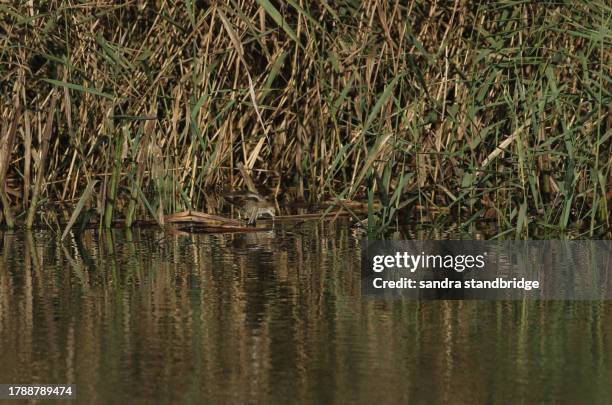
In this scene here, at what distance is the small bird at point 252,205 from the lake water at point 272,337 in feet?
2.75

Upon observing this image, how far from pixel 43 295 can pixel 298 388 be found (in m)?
1.24

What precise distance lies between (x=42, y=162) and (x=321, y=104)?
4.18ft

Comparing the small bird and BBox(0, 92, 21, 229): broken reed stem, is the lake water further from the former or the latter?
the small bird

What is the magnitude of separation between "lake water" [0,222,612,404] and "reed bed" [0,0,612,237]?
902mm

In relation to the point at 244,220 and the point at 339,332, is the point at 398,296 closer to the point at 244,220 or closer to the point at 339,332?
the point at 339,332

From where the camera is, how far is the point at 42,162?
206 inches

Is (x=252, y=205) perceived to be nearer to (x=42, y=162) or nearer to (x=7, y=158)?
(x=42, y=162)

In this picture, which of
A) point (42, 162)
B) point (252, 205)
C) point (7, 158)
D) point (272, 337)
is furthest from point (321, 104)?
point (272, 337)

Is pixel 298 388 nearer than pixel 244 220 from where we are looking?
Yes

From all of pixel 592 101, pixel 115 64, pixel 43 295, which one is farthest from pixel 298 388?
pixel 115 64

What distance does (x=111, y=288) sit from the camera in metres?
3.85

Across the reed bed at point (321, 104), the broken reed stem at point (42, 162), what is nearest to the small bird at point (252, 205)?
the reed bed at point (321, 104)

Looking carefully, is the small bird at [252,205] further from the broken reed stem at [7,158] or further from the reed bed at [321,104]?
the broken reed stem at [7,158]

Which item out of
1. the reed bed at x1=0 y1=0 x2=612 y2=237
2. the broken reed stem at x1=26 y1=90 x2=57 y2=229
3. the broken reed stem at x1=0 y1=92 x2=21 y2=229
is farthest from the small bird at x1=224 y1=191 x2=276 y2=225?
the broken reed stem at x1=0 y1=92 x2=21 y2=229
